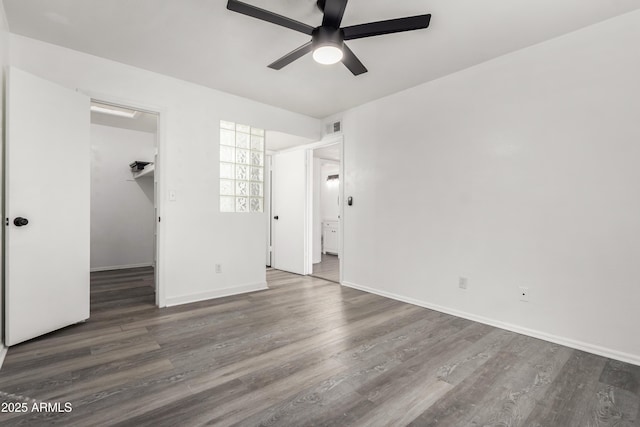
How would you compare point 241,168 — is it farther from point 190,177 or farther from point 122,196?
point 122,196

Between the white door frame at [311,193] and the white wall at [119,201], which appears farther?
the white wall at [119,201]

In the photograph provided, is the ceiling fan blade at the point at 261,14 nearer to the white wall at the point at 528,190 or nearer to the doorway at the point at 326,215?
the white wall at the point at 528,190

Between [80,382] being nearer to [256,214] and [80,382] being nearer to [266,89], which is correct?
[256,214]

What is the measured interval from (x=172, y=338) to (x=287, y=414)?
1.38 m

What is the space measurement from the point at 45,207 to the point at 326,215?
246 inches

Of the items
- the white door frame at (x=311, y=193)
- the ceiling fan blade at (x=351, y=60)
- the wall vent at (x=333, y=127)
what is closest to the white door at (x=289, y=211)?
the white door frame at (x=311, y=193)

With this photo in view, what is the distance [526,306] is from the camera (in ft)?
8.63

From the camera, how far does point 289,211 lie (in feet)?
16.9

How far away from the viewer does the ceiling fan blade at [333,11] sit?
69.2 inches

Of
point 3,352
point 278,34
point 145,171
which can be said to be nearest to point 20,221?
point 3,352

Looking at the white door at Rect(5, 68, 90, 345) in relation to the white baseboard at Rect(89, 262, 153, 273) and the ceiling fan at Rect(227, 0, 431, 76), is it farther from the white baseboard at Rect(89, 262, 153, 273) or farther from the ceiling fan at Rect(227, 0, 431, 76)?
the white baseboard at Rect(89, 262, 153, 273)

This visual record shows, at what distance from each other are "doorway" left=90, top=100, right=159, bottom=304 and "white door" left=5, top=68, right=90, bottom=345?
2130 mm

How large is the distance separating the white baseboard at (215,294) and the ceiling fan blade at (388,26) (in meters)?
3.00

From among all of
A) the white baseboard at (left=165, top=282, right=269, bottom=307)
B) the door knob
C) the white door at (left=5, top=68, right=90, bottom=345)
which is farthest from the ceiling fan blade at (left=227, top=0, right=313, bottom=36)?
the white baseboard at (left=165, top=282, right=269, bottom=307)
